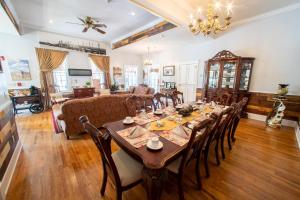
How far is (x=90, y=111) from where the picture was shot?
9.63ft

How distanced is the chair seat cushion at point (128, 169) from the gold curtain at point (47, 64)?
5.66 meters

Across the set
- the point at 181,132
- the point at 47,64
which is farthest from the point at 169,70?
the point at 181,132

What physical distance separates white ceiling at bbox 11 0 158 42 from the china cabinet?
8.61ft

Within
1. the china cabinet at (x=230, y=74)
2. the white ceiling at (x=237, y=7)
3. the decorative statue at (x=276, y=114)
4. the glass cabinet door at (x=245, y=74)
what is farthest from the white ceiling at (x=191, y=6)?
the decorative statue at (x=276, y=114)

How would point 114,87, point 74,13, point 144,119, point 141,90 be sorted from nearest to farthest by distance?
point 144,119 < point 74,13 < point 141,90 < point 114,87

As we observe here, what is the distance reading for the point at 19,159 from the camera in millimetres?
2168

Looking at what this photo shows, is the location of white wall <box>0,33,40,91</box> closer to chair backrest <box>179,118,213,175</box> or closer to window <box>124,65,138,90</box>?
window <box>124,65,138,90</box>

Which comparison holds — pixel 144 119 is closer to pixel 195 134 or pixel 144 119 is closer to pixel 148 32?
pixel 195 134

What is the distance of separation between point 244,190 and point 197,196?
63cm

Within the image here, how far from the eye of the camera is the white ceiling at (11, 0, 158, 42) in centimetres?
334

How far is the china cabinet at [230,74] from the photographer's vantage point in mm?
4008

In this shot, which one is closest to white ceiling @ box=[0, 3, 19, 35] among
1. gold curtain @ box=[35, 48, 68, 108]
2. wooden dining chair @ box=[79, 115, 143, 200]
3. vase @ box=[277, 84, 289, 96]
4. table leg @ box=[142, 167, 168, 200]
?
gold curtain @ box=[35, 48, 68, 108]

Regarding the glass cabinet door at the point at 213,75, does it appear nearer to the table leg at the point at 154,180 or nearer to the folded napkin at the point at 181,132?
the folded napkin at the point at 181,132

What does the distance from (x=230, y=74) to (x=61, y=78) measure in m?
7.04
